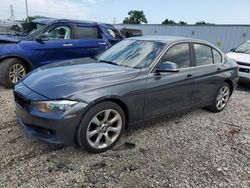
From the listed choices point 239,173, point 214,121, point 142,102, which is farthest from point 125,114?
point 214,121

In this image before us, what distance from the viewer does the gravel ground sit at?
275 cm

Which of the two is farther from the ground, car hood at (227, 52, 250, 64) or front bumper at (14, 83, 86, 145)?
car hood at (227, 52, 250, 64)

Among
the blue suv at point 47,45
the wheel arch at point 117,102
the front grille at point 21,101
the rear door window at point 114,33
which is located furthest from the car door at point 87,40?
the wheel arch at point 117,102

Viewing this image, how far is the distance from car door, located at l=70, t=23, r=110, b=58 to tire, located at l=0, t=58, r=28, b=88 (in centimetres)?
145

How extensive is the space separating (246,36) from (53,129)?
1577 centimetres

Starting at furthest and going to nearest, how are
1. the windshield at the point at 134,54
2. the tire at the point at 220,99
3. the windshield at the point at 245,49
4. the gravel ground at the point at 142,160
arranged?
the windshield at the point at 245,49 < the tire at the point at 220,99 < the windshield at the point at 134,54 < the gravel ground at the point at 142,160

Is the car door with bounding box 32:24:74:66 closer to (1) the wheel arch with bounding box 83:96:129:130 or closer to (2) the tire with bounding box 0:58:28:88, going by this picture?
(2) the tire with bounding box 0:58:28:88

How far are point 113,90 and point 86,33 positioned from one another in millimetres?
4382

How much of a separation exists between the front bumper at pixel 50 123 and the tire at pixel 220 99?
10.3 feet

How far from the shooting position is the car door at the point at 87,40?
6.77 m

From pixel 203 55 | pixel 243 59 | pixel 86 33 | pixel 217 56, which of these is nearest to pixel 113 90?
pixel 203 55

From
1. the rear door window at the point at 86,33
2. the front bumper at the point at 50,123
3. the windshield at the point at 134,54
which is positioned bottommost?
the front bumper at the point at 50,123

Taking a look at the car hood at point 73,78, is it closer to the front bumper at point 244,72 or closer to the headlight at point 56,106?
the headlight at point 56,106

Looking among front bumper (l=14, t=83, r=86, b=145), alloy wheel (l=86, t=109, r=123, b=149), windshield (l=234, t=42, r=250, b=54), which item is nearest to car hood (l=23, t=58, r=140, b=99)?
front bumper (l=14, t=83, r=86, b=145)
